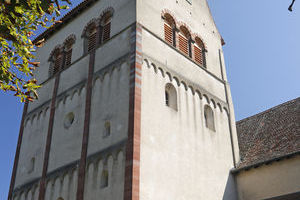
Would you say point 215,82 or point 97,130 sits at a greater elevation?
point 215,82

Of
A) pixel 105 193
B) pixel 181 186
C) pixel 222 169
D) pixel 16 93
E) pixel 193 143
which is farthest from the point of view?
pixel 222 169

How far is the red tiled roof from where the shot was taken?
17.3m

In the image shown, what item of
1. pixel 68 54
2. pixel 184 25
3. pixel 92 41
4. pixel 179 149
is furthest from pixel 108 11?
pixel 179 149

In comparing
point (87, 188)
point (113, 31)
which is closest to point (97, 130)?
point (87, 188)

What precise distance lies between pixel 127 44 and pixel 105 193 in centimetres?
673

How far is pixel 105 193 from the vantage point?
1356 cm

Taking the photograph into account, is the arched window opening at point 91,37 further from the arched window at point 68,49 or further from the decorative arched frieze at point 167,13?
the decorative arched frieze at point 167,13

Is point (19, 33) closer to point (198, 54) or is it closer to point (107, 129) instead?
point (107, 129)

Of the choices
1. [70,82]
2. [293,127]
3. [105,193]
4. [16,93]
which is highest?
[70,82]

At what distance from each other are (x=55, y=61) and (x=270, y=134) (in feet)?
42.1

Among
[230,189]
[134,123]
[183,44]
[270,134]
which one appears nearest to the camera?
[134,123]

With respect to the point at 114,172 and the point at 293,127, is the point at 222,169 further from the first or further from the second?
the point at 114,172

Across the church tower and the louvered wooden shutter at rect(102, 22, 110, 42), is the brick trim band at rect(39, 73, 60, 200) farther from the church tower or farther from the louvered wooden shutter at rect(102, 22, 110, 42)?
the louvered wooden shutter at rect(102, 22, 110, 42)

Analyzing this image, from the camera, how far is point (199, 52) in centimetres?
2080
